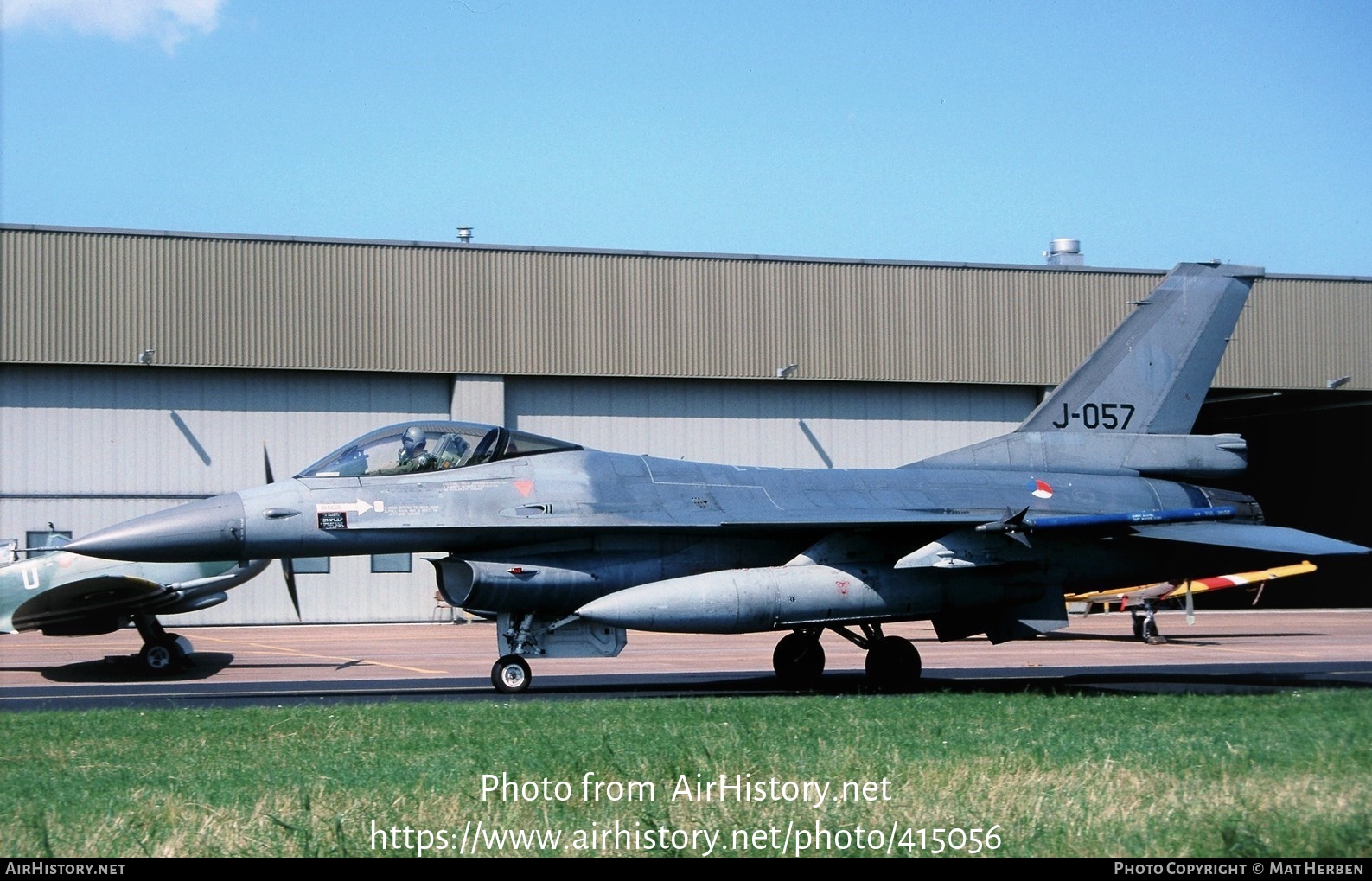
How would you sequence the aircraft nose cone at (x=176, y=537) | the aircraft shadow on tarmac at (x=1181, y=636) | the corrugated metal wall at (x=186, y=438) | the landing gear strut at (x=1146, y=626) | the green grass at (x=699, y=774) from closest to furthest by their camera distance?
1. the green grass at (x=699, y=774)
2. the aircraft nose cone at (x=176, y=537)
3. the landing gear strut at (x=1146, y=626)
4. the aircraft shadow on tarmac at (x=1181, y=636)
5. the corrugated metal wall at (x=186, y=438)

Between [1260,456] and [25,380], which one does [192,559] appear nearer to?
[25,380]

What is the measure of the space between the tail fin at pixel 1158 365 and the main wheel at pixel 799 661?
160 inches

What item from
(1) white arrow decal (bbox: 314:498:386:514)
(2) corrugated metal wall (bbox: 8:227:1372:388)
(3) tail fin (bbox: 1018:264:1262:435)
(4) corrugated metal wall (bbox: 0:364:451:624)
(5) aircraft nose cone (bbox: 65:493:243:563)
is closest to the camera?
(5) aircraft nose cone (bbox: 65:493:243:563)

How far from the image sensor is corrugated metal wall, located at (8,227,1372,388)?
101 ft

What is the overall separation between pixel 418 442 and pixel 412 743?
199 inches

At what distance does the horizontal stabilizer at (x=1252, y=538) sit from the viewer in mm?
14398

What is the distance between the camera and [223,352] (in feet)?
103

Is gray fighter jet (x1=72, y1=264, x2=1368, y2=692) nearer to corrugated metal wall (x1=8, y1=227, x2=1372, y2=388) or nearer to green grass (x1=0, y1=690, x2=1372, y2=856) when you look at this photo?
green grass (x1=0, y1=690, x2=1372, y2=856)

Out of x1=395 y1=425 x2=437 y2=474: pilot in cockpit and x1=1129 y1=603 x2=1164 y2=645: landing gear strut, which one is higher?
x1=395 y1=425 x2=437 y2=474: pilot in cockpit

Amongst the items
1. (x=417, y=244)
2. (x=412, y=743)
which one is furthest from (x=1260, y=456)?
(x=412, y=743)

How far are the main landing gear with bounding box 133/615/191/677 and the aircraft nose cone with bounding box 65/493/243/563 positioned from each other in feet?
19.9

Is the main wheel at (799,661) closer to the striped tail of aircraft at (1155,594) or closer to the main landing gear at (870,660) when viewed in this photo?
the main landing gear at (870,660)

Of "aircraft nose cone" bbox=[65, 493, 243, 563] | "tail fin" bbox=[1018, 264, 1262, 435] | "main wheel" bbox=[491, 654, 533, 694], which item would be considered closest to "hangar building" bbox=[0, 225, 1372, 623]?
"tail fin" bbox=[1018, 264, 1262, 435]

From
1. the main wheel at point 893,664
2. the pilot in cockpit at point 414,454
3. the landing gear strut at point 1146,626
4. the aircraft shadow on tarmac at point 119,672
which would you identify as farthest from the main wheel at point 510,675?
the landing gear strut at point 1146,626
